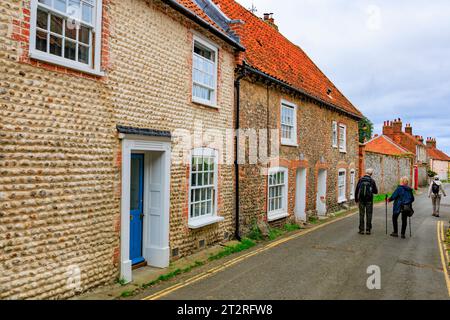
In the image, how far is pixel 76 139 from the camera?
19.1 ft

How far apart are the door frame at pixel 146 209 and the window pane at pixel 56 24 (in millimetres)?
2064

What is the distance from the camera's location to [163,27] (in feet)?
25.8

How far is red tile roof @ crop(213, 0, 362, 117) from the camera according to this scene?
12.7 m

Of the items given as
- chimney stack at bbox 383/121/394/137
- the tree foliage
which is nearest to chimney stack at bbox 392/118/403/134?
chimney stack at bbox 383/121/394/137

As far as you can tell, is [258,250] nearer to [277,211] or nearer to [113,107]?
[277,211]

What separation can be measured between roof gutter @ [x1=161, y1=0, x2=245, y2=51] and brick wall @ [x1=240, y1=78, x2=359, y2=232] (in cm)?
135

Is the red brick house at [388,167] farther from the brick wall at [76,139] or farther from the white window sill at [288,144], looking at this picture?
the brick wall at [76,139]

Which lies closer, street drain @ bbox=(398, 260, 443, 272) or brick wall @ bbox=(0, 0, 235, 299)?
brick wall @ bbox=(0, 0, 235, 299)

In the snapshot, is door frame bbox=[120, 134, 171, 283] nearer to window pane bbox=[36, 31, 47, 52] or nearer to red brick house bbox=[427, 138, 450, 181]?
window pane bbox=[36, 31, 47, 52]

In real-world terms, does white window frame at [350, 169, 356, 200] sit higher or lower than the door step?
higher

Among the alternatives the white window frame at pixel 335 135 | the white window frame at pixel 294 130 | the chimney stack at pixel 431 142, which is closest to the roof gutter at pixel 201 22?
the white window frame at pixel 294 130

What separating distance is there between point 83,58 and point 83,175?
2074mm

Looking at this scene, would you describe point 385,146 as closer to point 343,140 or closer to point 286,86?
point 343,140
